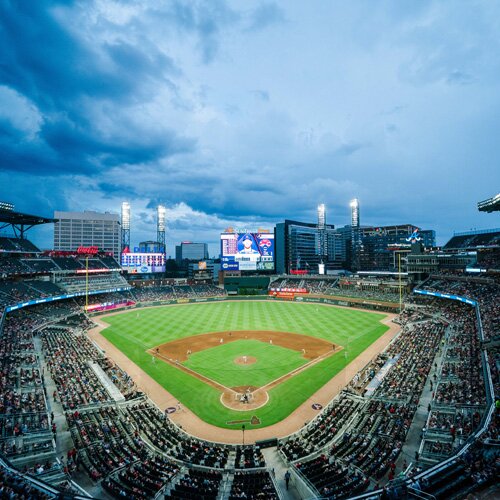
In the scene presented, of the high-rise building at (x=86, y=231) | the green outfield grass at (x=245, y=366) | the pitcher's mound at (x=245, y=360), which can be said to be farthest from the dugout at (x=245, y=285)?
the high-rise building at (x=86, y=231)

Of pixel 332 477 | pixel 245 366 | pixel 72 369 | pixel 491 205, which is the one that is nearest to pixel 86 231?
pixel 72 369

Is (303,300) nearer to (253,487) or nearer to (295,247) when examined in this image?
(253,487)

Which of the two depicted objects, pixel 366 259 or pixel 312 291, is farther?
pixel 366 259

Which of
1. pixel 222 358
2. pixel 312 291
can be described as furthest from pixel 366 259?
pixel 222 358

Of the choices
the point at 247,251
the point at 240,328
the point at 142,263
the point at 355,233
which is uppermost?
the point at 355,233

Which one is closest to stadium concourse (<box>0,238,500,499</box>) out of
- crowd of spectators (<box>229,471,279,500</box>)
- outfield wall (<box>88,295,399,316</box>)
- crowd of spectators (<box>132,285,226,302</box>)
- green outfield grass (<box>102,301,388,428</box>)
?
crowd of spectators (<box>229,471,279,500</box>)

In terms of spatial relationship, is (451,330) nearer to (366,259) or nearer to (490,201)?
(490,201)

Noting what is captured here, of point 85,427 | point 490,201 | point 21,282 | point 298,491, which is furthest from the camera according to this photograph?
point 21,282
